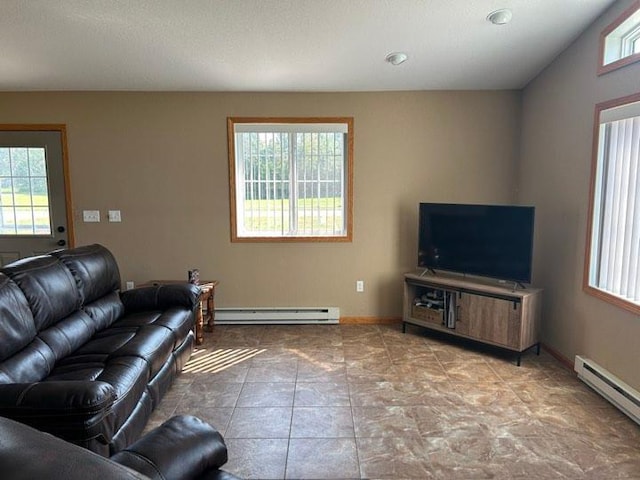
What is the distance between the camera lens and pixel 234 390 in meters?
2.97

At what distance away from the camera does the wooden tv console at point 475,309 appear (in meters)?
3.38

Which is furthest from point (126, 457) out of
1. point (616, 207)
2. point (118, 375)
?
point (616, 207)

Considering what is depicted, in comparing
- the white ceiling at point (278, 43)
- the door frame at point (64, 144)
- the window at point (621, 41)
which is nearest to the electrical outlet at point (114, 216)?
the door frame at point (64, 144)

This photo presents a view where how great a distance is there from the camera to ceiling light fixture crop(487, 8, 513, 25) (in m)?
2.86

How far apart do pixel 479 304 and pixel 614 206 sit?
4.19 ft

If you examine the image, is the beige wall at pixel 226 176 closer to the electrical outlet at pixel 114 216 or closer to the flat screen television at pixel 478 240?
the electrical outlet at pixel 114 216

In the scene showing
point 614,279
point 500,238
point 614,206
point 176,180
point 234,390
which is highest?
point 176,180

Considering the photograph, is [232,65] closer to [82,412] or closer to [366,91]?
[366,91]

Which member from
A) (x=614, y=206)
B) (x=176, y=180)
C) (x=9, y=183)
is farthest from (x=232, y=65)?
(x=614, y=206)

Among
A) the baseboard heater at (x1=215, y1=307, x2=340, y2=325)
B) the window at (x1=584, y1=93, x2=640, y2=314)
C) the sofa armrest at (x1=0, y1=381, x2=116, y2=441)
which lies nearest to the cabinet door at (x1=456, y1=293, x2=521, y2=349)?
the window at (x1=584, y1=93, x2=640, y2=314)

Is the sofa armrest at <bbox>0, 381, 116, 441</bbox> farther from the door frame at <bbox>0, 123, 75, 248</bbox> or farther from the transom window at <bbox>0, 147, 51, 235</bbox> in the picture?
the transom window at <bbox>0, 147, 51, 235</bbox>

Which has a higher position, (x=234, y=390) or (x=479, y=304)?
(x=479, y=304)

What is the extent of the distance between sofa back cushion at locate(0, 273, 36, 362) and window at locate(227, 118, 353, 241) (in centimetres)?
228

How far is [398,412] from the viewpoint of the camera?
266 cm
